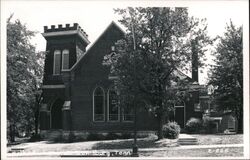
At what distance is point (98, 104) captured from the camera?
115ft

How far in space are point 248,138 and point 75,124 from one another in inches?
748

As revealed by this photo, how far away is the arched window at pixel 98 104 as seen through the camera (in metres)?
34.8

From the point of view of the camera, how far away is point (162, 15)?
91.2ft

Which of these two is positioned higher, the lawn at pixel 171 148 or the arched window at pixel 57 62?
the arched window at pixel 57 62

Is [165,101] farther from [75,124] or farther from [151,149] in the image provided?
[75,124]

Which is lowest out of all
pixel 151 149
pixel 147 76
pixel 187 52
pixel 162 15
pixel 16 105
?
pixel 151 149

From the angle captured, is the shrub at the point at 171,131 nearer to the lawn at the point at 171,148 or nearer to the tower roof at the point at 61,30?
the lawn at the point at 171,148

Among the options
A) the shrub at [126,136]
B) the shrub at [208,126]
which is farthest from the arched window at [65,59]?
the shrub at [208,126]

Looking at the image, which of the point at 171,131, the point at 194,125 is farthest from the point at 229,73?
the point at 171,131

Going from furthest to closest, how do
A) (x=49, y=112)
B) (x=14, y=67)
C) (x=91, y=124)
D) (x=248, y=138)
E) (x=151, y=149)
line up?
(x=49, y=112), (x=91, y=124), (x=14, y=67), (x=151, y=149), (x=248, y=138)

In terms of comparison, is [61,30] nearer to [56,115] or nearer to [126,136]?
[56,115]

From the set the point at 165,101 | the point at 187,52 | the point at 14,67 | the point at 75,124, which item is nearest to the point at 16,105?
the point at 14,67

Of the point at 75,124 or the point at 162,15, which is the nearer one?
the point at 162,15

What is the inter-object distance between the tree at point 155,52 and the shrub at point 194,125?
5.75 m
